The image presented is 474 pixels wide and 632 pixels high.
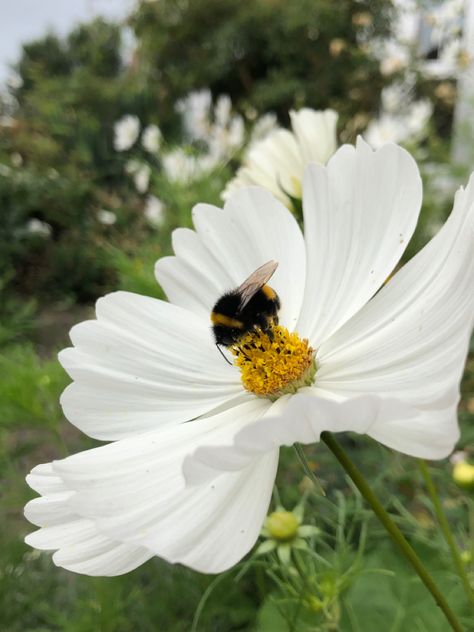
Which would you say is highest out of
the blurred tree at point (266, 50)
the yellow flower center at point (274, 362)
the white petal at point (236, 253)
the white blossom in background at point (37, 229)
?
the blurred tree at point (266, 50)

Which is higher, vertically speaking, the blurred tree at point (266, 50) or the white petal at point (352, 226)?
the blurred tree at point (266, 50)

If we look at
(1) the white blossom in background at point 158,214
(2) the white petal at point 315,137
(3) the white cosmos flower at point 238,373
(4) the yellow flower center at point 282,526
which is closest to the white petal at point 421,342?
(3) the white cosmos flower at point 238,373

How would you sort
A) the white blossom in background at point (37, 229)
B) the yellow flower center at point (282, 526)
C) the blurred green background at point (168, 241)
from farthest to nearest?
the white blossom in background at point (37, 229) < the blurred green background at point (168, 241) < the yellow flower center at point (282, 526)

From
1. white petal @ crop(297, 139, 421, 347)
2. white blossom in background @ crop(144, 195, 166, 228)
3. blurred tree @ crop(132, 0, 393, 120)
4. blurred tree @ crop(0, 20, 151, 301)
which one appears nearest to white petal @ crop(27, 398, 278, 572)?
white petal @ crop(297, 139, 421, 347)

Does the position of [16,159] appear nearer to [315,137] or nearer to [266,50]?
[266,50]

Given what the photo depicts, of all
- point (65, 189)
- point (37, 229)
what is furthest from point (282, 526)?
point (65, 189)

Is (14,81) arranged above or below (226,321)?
above

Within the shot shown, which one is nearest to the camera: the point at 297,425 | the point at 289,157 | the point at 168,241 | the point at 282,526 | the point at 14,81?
the point at 297,425

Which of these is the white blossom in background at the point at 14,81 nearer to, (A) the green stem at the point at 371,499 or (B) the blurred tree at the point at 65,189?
(B) the blurred tree at the point at 65,189
